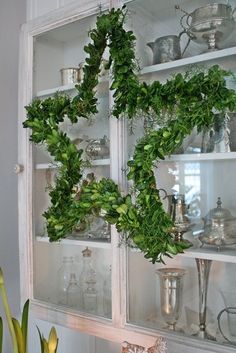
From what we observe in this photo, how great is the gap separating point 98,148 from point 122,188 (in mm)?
209

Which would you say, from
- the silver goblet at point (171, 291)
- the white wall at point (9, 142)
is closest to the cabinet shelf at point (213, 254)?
the silver goblet at point (171, 291)

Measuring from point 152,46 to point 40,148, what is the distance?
60 centimetres

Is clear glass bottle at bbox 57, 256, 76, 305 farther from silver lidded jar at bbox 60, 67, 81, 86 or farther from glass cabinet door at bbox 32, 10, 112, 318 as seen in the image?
silver lidded jar at bbox 60, 67, 81, 86

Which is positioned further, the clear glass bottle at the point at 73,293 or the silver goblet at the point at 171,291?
the clear glass bottle at the point at 73,293

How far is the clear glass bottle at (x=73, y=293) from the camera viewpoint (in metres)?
1.37

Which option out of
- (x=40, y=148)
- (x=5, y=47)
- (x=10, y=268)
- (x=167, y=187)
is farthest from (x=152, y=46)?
(x=10, y=268)

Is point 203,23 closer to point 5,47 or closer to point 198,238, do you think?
point 198,238

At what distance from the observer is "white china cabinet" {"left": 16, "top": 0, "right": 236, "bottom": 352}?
1.10 m

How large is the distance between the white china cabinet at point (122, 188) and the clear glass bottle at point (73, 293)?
0.02 meters

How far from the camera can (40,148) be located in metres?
1.46

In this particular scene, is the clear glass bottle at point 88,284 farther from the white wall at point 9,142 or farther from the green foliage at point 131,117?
the white wall at point 9,142

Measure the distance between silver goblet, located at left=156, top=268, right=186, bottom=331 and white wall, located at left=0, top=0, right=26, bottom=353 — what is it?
860 mm

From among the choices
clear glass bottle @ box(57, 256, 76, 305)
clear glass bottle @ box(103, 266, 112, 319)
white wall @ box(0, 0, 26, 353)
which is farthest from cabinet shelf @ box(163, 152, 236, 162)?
white wall @ box(0, 0, 26, 353)

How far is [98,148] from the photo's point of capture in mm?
1317
